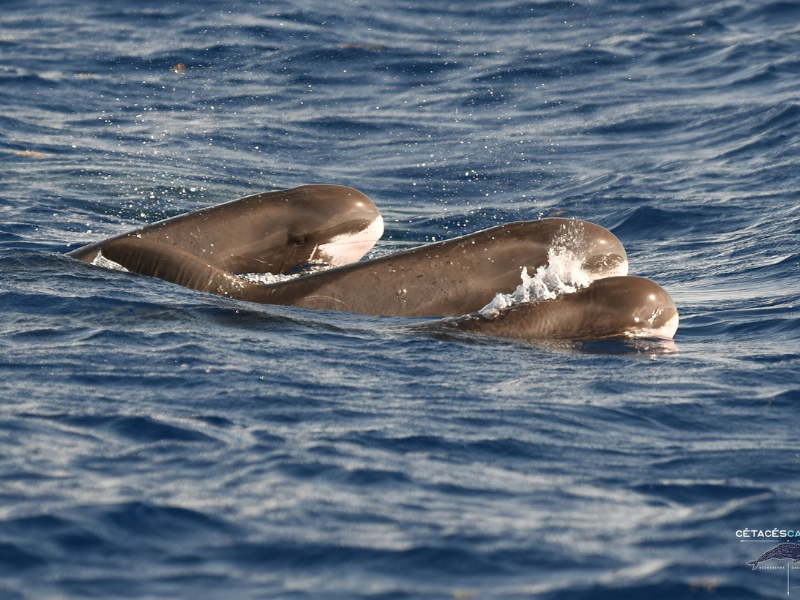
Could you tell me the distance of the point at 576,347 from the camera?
850cm

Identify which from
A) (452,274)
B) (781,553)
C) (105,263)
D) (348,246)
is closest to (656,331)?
(452,274)

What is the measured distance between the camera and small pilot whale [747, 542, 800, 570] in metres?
5.30

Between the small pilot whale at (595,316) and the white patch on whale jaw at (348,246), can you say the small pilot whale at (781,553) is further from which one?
the white patch on whale jaw at (348,246)

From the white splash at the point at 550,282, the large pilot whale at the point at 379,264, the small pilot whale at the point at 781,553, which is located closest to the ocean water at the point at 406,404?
the small pilot whale at the point at 781,553

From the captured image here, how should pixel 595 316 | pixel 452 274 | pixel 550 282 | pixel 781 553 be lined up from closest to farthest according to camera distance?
1. pixel 781 553
2. pixel 595 316
3. pixel 550 282
4. pixel 452 274

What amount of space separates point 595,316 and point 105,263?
4361mm

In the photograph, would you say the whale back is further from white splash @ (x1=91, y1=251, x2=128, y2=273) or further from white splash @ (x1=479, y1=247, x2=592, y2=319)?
white splash @ (x1=91, y1=251, x2=128, y2=273)

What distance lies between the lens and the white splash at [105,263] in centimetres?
992

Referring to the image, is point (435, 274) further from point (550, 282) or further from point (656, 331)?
point (656, 331)

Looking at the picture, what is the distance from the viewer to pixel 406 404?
23.6ft

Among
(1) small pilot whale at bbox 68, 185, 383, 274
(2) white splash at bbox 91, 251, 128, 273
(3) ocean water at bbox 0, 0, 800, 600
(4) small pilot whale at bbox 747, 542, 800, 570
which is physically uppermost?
(1) small pilot whale at bbox 68, 185, 383, 274

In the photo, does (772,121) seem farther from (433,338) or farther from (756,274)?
(433,338)

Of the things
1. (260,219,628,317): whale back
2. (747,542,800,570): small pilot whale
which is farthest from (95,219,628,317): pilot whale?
(747,542,800,570): small pilot whale

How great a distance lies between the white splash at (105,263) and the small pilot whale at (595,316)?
9.99ft
